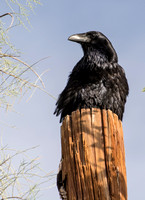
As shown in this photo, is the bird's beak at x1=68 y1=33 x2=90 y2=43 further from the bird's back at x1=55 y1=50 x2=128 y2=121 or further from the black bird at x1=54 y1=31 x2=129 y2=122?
the bird's back at x1=55 y1=50 x2=128 y2=121

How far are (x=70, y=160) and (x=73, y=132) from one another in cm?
21

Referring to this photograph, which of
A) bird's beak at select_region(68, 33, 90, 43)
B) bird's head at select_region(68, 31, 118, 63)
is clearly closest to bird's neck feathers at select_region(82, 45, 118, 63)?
bird's head at select_region(68, 31, 118, 63)

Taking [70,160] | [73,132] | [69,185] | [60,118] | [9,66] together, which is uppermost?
[9,66]

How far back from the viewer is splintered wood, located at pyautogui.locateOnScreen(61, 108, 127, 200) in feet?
7.54

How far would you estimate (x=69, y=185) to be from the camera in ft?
7.80

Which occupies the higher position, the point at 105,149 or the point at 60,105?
the point at 60,105

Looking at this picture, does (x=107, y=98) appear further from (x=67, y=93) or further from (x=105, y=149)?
(x=105, y=149)

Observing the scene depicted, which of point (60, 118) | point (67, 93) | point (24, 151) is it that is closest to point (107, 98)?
point (67, 93)

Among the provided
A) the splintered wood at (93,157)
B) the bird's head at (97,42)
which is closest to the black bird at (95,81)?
the bird's head at (97,42)

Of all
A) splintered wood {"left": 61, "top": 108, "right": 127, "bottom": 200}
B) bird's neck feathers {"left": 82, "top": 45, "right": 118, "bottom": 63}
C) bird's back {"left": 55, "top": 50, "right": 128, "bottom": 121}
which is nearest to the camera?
splintered wood {"left": 61, "top": 108, "right": 127, "bottom": 200}

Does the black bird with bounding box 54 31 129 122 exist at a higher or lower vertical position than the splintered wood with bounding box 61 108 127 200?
higher

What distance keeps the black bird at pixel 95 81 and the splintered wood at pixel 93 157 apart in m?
0.99

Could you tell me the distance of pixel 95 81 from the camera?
145 inches

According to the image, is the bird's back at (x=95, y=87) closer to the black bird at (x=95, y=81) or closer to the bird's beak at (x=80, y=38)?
the black bird at (x=95, y=81)
